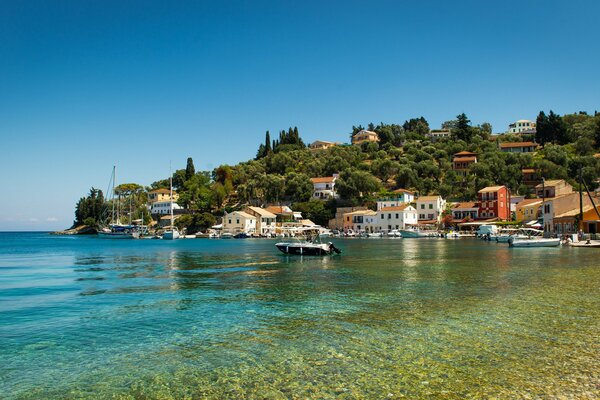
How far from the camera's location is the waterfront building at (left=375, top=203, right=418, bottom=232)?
10812cm

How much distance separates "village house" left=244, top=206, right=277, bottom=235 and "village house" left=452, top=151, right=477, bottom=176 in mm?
55833

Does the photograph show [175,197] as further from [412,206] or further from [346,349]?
[346,349]

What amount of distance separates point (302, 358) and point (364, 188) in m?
112

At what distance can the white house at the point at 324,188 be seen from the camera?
422 ft

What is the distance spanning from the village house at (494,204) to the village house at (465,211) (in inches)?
87.2

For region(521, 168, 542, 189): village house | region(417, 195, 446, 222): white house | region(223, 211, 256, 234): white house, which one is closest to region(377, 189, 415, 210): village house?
region(417, 195, 446, 222): white house

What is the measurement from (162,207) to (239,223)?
46380 mm

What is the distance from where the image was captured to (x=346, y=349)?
12.7m

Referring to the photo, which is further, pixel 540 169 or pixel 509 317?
pixel 540 169

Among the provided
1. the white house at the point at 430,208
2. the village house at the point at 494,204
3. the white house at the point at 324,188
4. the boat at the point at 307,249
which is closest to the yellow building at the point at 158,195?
the white house at the point at 324,188

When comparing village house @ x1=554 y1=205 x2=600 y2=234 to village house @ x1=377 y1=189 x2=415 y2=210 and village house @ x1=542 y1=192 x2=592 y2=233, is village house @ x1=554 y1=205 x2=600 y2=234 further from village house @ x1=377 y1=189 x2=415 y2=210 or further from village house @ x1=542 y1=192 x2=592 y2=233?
village house @ x1=377 y1=189 x2=415 y2=210

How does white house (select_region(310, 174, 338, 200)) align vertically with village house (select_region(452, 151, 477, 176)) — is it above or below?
below

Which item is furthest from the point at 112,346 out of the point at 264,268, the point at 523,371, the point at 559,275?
the point at 559,275

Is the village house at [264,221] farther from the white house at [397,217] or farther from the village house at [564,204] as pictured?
the village house at [564,204]
